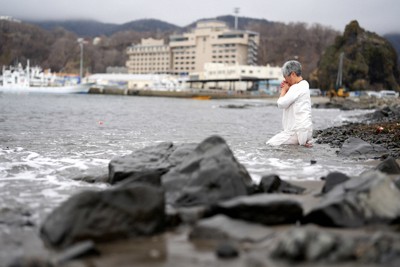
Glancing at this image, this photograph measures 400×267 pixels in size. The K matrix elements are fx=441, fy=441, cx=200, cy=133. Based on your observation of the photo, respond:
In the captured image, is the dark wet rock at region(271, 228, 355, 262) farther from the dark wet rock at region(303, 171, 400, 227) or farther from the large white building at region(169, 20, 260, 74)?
the large white building at region(169, 20, 260, 74)

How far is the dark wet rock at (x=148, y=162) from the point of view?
6.23 meters

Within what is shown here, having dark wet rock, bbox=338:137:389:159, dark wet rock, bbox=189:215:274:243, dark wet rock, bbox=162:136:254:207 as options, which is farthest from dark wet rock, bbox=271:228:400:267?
dark wet rock, bbox=338:137:389:159

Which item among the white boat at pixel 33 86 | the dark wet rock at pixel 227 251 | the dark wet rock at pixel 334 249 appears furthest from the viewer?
the white boat at pixel 33 86

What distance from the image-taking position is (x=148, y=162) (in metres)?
6.58

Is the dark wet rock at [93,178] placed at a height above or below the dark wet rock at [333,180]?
below

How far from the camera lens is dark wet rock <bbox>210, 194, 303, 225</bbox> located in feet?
13.2

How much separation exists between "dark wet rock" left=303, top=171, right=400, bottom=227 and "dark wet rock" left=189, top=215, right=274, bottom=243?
54 cm

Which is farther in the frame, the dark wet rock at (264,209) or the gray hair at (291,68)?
the gray hair at (291,68)

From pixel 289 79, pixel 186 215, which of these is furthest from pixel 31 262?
pixel 289 79

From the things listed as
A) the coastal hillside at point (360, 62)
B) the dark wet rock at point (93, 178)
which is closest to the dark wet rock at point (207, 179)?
the dark wet rock at point (93, 178)

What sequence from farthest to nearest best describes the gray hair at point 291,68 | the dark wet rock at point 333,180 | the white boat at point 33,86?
the white boat at point 33,86
the gray hair at point 291,68
the dark wet rock at point 333,180

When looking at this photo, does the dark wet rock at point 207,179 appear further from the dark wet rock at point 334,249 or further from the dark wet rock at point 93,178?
the dark wet rock at point 334,249

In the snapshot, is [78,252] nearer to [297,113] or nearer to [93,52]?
[297,113]

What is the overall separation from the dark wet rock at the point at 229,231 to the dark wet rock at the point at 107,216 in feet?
1.36
